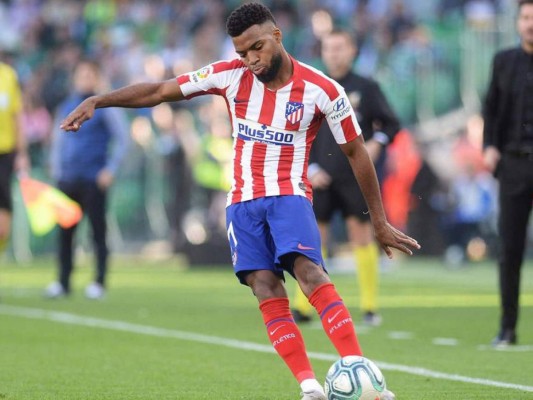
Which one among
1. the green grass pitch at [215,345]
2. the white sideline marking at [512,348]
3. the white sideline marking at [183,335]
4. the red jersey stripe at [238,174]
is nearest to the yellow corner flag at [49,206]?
the green grass pitch at [215,345]

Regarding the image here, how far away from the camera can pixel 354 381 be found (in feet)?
19.4

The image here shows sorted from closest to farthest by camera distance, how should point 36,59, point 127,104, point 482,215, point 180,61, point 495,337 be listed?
point 127,104
point 495,337
point 482,215
point 180,61
point 36,59

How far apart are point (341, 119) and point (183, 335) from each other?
422cm

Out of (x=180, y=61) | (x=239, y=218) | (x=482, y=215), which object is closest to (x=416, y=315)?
(x=239, y=218)

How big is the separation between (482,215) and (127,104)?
627 inches

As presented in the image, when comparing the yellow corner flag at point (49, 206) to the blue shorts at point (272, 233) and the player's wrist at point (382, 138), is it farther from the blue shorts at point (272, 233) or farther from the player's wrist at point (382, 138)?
the blue shorts at point (272, 233)

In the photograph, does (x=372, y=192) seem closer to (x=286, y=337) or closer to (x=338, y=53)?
(x=286, y=337)

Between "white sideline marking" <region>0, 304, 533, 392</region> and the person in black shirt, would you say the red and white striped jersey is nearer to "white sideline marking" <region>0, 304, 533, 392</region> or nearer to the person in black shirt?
"white sideline marking" <region>0, 304, 533, 392</region>

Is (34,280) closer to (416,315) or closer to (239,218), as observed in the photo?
(416,315)

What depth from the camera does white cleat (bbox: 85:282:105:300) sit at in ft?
46.3

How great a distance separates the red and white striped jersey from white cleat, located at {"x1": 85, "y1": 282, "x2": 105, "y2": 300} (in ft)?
25.5

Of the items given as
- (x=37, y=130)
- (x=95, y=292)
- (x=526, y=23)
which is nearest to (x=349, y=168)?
(x=526, y=23)

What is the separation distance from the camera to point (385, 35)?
24.3m

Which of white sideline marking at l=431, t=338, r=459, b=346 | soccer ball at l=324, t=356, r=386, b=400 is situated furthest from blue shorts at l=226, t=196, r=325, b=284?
white sideline marking at l=431, t=338, r=459, b=346
